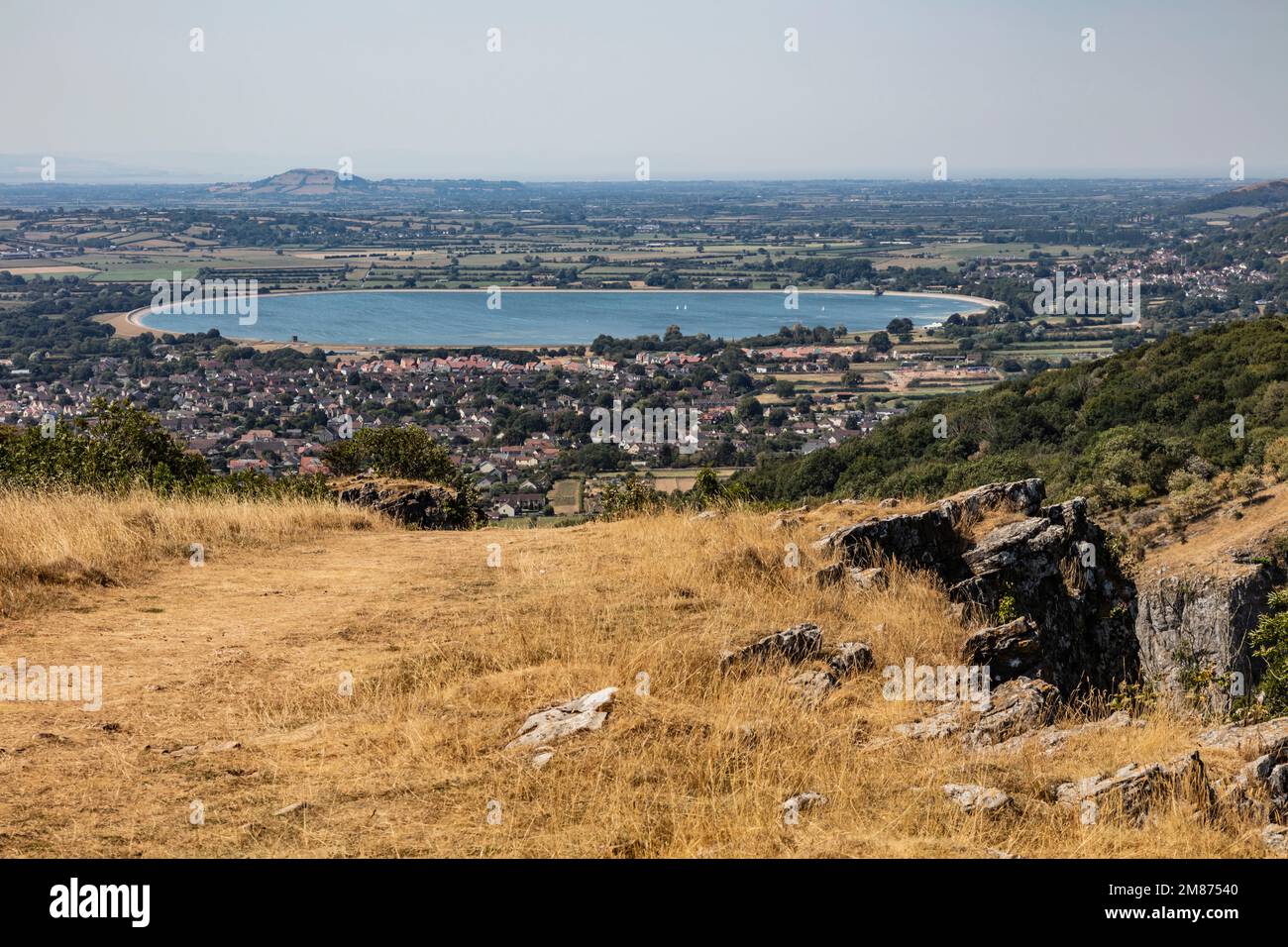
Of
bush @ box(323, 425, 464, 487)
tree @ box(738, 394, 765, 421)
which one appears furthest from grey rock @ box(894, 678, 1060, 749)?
tree @ box(738, 394, 765, 421)

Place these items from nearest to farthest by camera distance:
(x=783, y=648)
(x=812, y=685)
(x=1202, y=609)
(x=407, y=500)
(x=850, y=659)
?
(x=812, y=685), (x=783, y=648), (x=850, y=659), (x=407, y=500), (x=1202, y=609)

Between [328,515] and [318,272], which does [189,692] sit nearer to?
[328,515]

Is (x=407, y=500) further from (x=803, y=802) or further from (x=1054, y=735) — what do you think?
(x=803, y=802)

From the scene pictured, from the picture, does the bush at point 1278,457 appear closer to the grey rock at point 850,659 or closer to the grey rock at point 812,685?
the grey rock at point 850,659

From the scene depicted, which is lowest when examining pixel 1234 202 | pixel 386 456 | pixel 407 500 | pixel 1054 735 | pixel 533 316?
pixel 1054 735

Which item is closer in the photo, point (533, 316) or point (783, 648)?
point (783, 648)

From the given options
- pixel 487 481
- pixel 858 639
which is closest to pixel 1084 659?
pixel 858 639

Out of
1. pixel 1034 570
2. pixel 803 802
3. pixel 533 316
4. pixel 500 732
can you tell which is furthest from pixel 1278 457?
pixel 533 316

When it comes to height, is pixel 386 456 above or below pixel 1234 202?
below
